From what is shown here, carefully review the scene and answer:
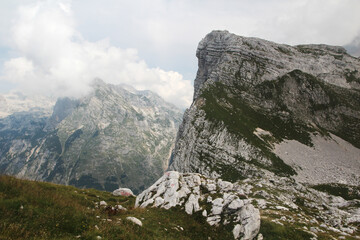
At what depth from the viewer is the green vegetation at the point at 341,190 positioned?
2518 inches

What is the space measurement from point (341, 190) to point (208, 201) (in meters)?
73.7

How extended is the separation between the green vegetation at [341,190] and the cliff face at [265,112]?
15.8ft

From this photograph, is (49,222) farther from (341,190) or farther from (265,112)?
(265,112)

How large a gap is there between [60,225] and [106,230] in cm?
246

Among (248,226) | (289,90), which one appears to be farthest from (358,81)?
(248,226)

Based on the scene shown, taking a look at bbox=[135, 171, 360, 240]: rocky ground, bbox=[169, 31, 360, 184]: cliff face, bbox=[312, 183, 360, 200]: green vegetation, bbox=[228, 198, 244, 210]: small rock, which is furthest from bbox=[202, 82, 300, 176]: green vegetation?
bbox=[228, 198, 244, 210]: small rock

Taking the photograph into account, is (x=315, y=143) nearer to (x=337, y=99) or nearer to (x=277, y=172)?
(x=277, y=172)

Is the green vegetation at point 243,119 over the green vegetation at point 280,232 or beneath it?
over

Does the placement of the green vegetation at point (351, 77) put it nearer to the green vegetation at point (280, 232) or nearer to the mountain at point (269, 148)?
the mountain at point (269, 148)

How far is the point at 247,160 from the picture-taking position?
264 feet

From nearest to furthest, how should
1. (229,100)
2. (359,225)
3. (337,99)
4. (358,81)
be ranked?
1. (359,225)
2. (229,100)
3. (337,99)
4. (358,81)

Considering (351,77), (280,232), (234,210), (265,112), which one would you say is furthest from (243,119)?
(351,77)

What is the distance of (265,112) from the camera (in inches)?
4806

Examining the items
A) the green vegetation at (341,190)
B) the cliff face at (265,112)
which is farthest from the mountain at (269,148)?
the cliff face at (265,112)
